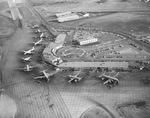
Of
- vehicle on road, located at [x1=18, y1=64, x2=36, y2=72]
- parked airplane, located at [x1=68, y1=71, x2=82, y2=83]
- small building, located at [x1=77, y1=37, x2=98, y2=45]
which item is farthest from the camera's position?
small building, located at [x1=77, y1=37, x2=98, y2=45]

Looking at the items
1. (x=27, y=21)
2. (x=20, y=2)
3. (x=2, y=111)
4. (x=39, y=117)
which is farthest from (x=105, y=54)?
(x=20, y=2)

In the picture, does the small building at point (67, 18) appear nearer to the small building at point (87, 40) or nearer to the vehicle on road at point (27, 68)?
the small building at point (87, 40)

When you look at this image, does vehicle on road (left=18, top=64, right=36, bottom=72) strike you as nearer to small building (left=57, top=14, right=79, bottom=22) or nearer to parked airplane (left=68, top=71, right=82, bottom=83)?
parked airplane (left=68, top=71, right=82, bottom=83)

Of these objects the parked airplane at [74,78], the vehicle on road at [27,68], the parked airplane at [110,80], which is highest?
the vehicle on road at [27,68]

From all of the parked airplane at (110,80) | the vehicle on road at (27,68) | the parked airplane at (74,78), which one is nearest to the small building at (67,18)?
the vehicle on road at (27,68)

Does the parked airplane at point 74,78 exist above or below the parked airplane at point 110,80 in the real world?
above

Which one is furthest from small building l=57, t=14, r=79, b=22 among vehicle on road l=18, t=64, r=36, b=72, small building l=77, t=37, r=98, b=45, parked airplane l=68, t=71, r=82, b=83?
parked airplane l=68, t=71, r=82, b=83

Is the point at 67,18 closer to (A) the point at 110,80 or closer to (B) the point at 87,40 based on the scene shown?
(B) the point at 87,40

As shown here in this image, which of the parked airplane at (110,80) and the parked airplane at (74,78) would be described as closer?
the parked airplane at (110,80)

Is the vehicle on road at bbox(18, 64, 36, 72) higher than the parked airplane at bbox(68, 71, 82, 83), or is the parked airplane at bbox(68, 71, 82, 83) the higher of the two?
the vehicle on road at bbox(18, 64, 36, 72)

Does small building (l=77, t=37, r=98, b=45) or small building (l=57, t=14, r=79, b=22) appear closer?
small building (l=77, t=37, r=98, b=45)

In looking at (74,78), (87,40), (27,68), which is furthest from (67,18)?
(74,78)
